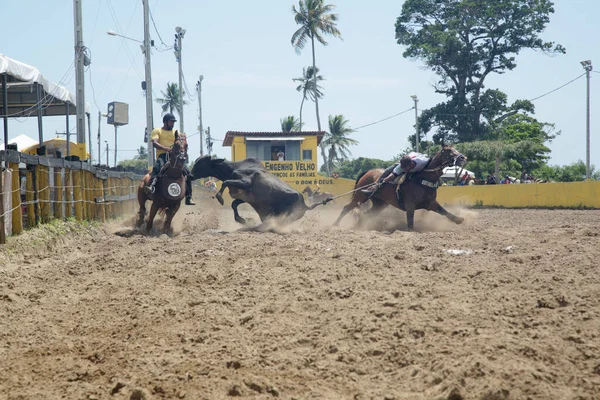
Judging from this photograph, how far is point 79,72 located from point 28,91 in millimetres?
1823

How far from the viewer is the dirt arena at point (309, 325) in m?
4.17

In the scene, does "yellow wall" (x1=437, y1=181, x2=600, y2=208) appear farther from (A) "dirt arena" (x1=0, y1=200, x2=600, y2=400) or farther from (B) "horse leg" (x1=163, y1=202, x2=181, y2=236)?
(A) "dirt arena" (x1=0, y1=200, x2=600, y2=400)

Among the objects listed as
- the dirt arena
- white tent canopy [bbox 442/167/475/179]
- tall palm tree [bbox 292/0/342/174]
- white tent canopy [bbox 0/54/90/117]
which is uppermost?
tall palm tree [bbox 292/0/342/174]

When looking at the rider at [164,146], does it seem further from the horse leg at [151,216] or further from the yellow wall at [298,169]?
the yellow wall at [298,169]

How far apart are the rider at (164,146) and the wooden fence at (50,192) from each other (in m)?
1.46

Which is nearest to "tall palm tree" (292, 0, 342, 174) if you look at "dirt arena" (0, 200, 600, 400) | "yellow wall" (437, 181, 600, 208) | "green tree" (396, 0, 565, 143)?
"green tree" (396, 0, 565, 143)

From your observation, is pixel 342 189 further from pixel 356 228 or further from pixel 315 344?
pixel 315 344

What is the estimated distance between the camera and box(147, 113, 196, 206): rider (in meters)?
12.6

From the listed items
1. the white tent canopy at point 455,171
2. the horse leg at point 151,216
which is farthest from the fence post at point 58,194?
the white tent canopy at point 455,171

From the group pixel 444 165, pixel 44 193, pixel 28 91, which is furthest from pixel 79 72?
pixel 444 165

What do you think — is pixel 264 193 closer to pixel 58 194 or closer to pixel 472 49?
pixel 58 194

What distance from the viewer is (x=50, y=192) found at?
11344 mm

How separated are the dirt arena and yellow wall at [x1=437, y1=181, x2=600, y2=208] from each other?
54.6 ft

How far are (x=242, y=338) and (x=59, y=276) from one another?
3.58m
